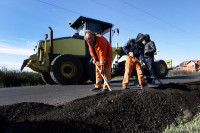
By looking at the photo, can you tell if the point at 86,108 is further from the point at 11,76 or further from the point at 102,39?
the point at 11,76

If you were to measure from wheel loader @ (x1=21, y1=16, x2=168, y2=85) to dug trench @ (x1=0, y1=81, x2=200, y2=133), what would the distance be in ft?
10.9

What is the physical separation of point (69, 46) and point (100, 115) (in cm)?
463

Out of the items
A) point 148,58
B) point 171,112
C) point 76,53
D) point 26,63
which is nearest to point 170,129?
point 171,112

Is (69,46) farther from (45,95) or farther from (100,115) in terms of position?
(100,115)

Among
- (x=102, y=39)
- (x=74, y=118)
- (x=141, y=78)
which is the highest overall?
(x=102, y=39)

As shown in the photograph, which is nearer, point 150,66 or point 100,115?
point 100,115

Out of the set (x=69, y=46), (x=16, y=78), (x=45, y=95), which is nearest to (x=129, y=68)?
(x=45, y=95)

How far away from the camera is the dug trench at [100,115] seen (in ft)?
4.21

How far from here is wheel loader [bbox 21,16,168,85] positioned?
5.04m

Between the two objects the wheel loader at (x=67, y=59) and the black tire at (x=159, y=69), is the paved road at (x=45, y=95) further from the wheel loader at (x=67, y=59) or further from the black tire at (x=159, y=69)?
the black tire at (x=159, y=69)

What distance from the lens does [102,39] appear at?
3156 millimetres

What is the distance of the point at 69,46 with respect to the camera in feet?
18.9

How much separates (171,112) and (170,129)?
1.35 feet

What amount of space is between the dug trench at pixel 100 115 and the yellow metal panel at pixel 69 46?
159 inches
